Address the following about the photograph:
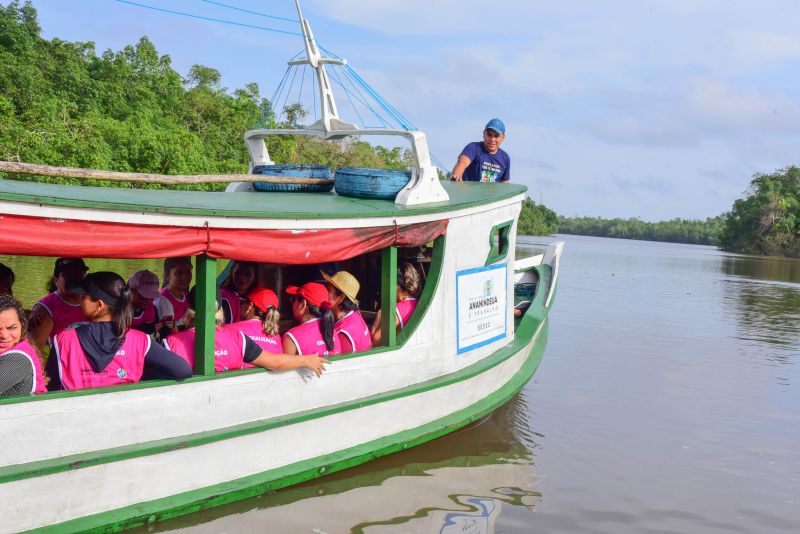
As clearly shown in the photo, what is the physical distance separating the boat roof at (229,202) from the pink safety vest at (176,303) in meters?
0.83

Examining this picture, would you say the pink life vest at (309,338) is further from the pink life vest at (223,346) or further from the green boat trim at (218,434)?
the pink life vest at (223,346)

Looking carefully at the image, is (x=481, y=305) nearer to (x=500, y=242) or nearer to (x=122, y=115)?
(x=500, y=242)

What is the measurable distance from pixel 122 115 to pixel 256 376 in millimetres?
37084

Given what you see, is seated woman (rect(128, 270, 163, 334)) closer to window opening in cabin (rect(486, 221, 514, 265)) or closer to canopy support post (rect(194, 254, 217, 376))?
canopy support post (rect(194, 254, 217, 376))

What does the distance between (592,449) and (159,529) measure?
3.94m

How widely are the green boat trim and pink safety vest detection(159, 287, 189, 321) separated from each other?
4.82 ft

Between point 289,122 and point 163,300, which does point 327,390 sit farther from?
point 289,122

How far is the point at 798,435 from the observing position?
7.52 meters

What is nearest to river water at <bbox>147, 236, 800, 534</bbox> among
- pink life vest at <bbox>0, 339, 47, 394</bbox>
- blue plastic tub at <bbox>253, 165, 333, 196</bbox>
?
pink life vest at <bbox>0, 339, 47, 394</bbox>

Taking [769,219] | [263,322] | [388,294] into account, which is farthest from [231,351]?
[769,219]

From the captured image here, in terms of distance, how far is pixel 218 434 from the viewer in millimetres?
4176

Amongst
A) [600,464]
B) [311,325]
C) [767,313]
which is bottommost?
[600,464]

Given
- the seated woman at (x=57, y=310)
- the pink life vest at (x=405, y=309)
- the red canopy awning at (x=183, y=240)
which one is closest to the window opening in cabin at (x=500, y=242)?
the pink life vest at (x=405, y=309)

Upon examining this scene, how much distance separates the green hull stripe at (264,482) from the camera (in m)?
3.79
